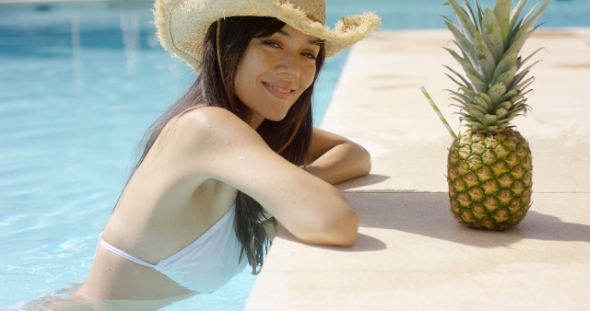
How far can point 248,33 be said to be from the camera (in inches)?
106

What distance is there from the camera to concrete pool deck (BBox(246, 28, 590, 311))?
2.00 m

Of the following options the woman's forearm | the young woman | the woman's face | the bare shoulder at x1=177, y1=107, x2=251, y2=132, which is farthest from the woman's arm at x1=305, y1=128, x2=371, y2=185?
the bare shoulder at x1=177, y1=107, x2=251, y2=132

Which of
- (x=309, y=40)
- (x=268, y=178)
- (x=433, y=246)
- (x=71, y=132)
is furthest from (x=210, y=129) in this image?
(x=71, y=132)

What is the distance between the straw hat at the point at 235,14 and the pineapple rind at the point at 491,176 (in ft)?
2.22

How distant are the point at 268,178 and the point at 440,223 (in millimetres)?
756

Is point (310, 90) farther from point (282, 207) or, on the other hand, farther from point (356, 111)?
point (356, 111)

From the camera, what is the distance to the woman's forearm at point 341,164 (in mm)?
3217

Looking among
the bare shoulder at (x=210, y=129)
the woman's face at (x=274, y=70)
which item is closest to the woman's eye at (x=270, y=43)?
the woman's face at (x=274, y=70)

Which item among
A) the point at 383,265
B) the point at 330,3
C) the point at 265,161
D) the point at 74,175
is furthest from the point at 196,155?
the point at 330,3

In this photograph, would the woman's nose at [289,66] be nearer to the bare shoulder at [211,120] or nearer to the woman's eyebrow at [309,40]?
the woman's eyebrow at [309,40]

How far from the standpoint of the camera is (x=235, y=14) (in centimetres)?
261

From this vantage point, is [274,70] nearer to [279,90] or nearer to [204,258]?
[279,90]

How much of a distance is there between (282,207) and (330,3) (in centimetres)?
1985

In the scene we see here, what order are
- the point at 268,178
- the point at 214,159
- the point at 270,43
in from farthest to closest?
the point at 270,43, the point at 214,159, the point at 268,178
